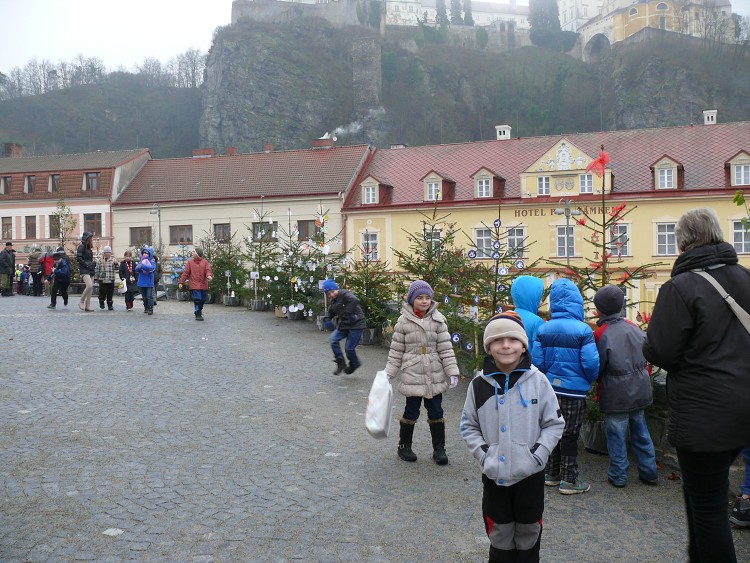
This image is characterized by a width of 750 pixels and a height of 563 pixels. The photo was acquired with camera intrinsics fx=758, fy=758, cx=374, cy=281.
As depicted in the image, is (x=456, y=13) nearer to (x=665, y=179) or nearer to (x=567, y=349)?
(x=665, y=179)

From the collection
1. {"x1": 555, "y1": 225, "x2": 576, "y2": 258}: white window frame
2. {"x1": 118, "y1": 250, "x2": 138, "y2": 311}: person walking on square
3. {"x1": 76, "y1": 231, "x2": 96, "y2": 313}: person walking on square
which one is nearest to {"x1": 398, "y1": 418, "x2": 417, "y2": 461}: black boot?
{"x1": 76, "y1": 231, "x2": 96, "y2": 313}: person walking on square

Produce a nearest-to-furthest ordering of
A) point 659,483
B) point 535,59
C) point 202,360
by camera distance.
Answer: point 659,483 → point 202,360 → point 535,59

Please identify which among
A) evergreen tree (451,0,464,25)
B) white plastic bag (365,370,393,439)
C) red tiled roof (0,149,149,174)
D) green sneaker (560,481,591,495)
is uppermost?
evergreen tree (451,0,464,25)

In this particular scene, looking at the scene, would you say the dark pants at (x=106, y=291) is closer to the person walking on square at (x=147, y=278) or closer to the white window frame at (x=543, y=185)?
the person walking on square at (x=147, y=278)

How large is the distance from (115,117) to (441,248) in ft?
352

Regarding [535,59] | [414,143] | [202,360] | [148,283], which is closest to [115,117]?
[414,143]

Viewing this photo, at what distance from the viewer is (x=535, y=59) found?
395 ft

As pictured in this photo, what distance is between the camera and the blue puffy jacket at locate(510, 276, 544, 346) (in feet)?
21.7

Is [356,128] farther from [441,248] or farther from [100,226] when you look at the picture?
[441,248]

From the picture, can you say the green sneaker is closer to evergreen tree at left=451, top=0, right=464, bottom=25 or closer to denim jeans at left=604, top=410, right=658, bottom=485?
denim jeans at left=604, top=410, right=658, bottom=485

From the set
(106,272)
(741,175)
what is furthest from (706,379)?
(741,175)

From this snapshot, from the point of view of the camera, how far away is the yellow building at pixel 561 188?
121 ft

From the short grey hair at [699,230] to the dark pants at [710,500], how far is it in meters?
1.16

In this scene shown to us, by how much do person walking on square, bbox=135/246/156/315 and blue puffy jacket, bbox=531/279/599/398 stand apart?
1394cm
